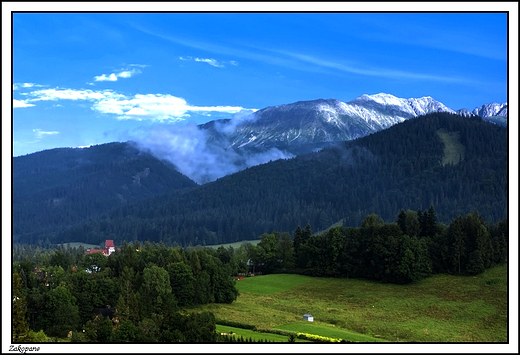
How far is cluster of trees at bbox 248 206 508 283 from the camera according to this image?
77.6 meters

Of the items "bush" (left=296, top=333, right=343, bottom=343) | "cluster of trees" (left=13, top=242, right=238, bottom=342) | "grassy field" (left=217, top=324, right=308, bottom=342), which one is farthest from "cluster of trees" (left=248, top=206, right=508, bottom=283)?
"bush" (left=296, top=333, right=343, bottom=343)

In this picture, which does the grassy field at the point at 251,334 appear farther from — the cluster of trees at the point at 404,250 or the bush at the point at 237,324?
the cluster of trees at the point at 404,250

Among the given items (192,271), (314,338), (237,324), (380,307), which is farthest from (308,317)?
(192,271)

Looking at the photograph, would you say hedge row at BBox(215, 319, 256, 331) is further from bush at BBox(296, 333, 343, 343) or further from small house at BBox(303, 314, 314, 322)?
small house at BBox(303, 314, 314, 322)

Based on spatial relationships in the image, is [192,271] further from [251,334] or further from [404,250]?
[404,250]

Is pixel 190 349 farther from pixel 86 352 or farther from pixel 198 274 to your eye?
pixel 198 274

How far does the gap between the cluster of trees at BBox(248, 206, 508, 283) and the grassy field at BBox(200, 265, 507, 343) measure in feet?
6.25

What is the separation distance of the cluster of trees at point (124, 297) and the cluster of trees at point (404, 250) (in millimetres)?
18493

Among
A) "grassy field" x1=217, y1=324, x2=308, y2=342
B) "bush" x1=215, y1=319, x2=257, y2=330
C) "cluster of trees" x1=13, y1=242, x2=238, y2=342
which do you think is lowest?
"bush" x1=215, y1=319, x2=257, y2=330

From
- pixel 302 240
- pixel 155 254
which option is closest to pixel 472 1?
pixel 155 254

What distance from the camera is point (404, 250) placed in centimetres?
7875

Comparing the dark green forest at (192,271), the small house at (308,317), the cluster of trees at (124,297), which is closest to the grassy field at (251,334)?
the dark green forest at (192,271)

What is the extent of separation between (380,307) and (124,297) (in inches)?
1094

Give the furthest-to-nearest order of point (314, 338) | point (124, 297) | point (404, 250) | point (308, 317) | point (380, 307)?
point (404, 250) < point (380, 307) < point (308, 317) < point (124, 297) < point (314, 338)
